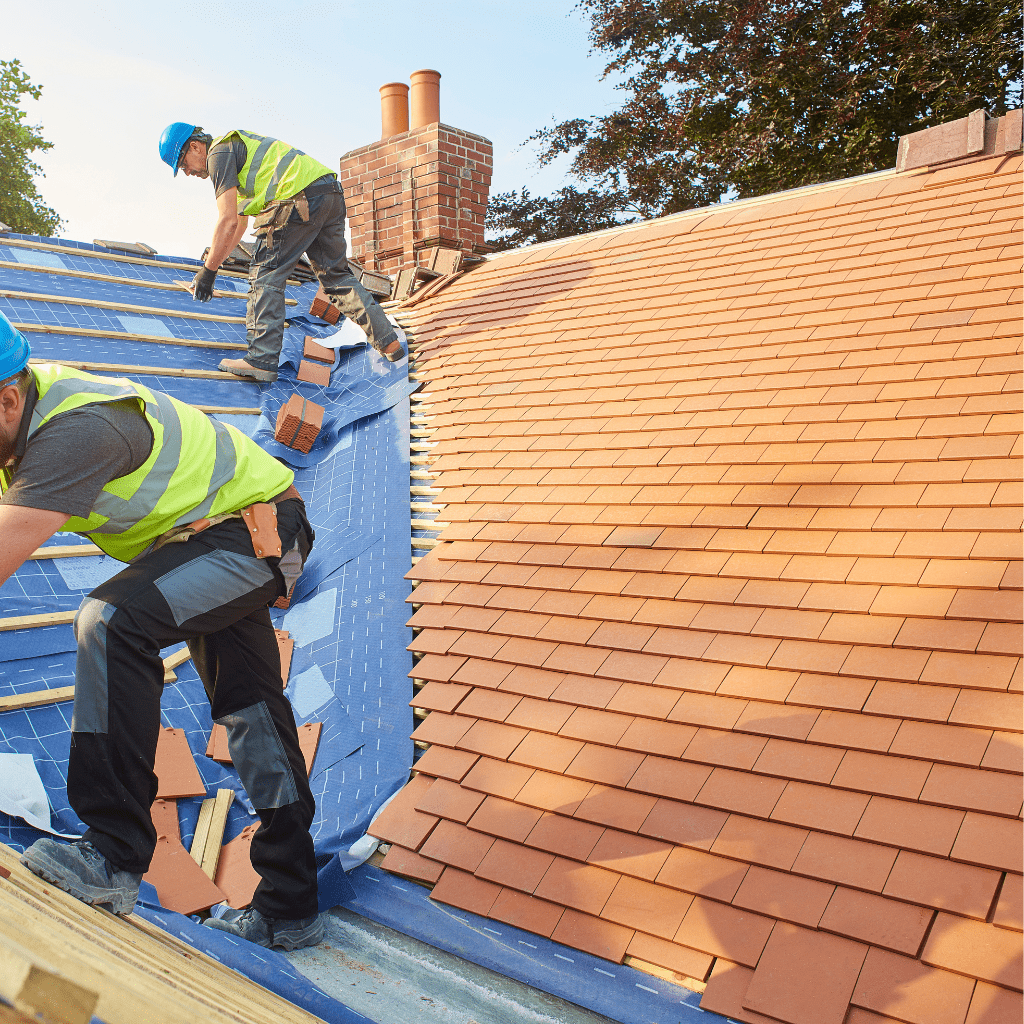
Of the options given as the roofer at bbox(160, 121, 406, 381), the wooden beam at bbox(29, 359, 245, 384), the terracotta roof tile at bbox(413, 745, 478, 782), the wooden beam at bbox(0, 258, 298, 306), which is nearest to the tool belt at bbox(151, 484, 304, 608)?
the terracotta roof tile at bbox(413, 745, 478, 782)

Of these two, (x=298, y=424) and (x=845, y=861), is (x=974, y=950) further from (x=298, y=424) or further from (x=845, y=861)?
(x=298, y=424)

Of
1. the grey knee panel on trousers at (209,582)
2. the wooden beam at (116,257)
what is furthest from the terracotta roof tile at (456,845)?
the wooden beam at (116,257)

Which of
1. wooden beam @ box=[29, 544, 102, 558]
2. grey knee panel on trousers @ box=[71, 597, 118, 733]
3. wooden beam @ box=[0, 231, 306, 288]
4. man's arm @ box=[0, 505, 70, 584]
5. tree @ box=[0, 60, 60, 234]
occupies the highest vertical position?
tree @ box=[0, 60, 60, 234]

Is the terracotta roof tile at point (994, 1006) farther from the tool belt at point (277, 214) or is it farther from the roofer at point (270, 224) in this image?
the tool belt at point (277, 214)

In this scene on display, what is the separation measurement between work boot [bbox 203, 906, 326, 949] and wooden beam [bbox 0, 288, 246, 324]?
14.2 feet

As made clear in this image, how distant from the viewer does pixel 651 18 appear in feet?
50.3

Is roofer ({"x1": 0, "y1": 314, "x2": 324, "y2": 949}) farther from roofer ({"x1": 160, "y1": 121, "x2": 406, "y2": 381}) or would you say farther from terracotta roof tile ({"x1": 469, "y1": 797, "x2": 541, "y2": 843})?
roofer ({"x1": 160, "y1": 121, "x2": 406, "y2": 381})

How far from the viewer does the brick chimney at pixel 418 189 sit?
25.9ft

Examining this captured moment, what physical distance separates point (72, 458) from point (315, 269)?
4.56 meters

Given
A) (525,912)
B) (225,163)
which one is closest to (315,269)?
(225,163)

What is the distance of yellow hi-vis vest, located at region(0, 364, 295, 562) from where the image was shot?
2.00 meters

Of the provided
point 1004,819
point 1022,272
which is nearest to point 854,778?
point 1004,819

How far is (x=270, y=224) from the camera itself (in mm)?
5727

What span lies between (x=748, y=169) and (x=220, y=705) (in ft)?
43.8
